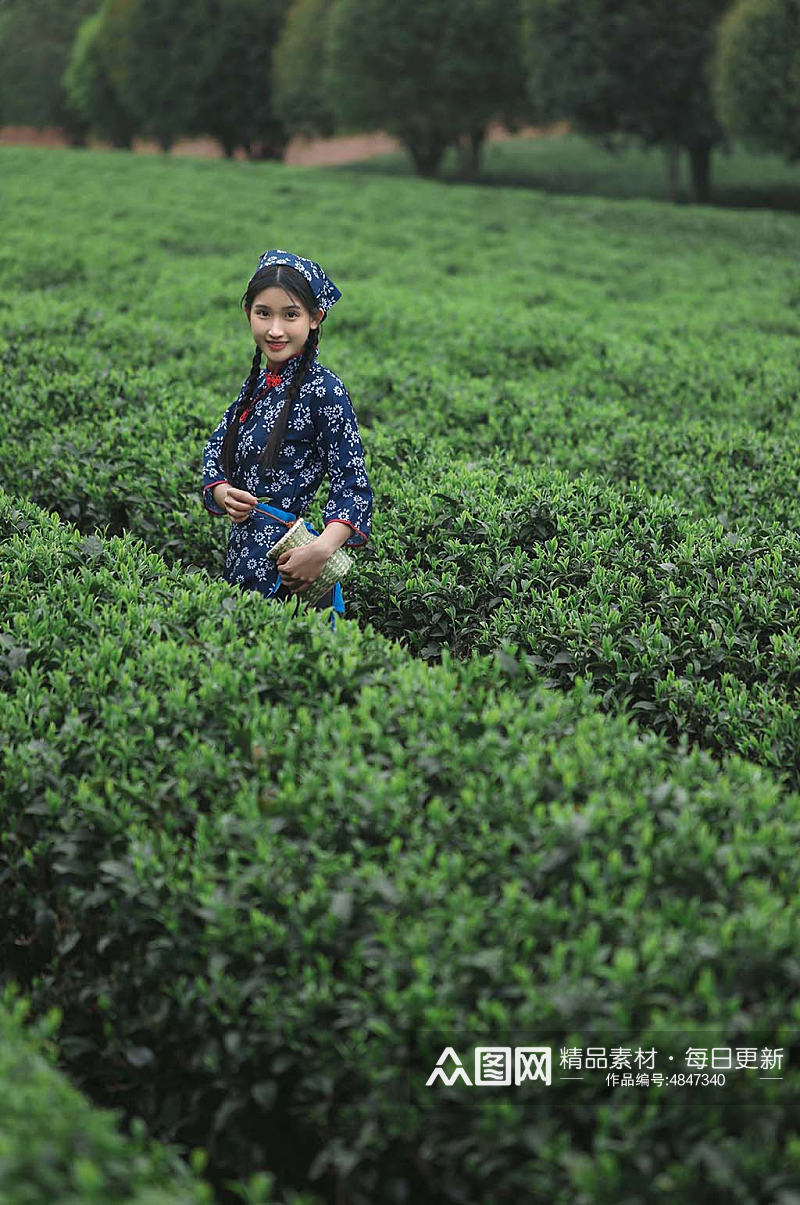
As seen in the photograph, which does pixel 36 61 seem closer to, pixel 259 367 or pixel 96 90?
pixel 96 90

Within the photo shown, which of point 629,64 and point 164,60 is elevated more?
point 164,60

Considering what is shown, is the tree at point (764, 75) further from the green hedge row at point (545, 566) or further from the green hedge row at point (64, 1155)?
the green hedge row at point (64, 1155)

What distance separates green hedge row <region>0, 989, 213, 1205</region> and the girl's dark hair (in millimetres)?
2415

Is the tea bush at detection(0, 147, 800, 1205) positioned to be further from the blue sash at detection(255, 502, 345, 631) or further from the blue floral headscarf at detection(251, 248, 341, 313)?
the blue floral headscarf at detection(251, 248, 341, 313)

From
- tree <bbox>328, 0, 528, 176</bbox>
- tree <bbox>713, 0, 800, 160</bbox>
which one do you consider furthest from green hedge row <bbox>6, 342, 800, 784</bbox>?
tree <bbox>328, 0, 528, 176</bbox>

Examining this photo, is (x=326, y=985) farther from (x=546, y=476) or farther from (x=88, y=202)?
(x=88, y=202)

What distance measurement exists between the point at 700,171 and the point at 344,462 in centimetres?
3158

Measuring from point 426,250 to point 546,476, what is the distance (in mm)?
10763

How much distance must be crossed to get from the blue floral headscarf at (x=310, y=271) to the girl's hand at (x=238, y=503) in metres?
0.81

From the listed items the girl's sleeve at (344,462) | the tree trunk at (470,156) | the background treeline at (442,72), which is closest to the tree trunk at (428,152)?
the background treeline at (442,72)

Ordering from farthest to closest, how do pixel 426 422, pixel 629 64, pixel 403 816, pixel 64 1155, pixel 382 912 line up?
pixel 629 64
pixel 426 422
pixel 403 816
pixel 382 912
pixel 64 1155

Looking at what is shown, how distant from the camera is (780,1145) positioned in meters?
2.25

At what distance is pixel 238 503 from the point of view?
3.93m

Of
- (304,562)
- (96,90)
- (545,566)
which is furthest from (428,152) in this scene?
(304,562)
